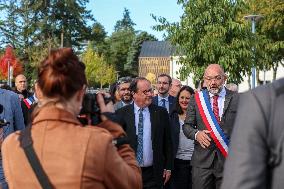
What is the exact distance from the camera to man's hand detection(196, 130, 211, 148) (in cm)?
665

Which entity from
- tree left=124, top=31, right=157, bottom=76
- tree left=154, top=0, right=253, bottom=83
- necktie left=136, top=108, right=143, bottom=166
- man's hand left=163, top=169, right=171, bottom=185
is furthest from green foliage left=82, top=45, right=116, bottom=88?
necktie left=136, top=108, right=143, bottom=166

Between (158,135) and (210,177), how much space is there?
821 millimetres

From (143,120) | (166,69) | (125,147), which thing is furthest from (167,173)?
(166,69)

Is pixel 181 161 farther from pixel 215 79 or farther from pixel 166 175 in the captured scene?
pixel 215 79

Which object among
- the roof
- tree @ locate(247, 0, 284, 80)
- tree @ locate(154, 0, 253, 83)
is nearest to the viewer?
tree @ locate(154, 0, 253, 83)

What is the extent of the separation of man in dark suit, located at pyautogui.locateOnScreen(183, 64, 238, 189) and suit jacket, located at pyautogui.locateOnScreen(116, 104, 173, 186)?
1.02 ft

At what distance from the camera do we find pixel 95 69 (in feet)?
244

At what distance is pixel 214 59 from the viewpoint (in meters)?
20.0

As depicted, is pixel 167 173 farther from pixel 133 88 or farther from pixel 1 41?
pixel 1 41

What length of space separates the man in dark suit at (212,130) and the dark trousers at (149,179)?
19.7 inches

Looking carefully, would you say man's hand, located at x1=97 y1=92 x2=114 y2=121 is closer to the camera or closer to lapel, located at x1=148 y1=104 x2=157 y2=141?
the camera

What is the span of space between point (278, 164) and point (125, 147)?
1.12m

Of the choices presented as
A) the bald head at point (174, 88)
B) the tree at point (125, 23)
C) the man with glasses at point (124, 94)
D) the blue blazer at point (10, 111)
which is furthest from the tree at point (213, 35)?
the tree at point (125, 23)

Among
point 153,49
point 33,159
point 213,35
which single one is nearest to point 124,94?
point 33,159
